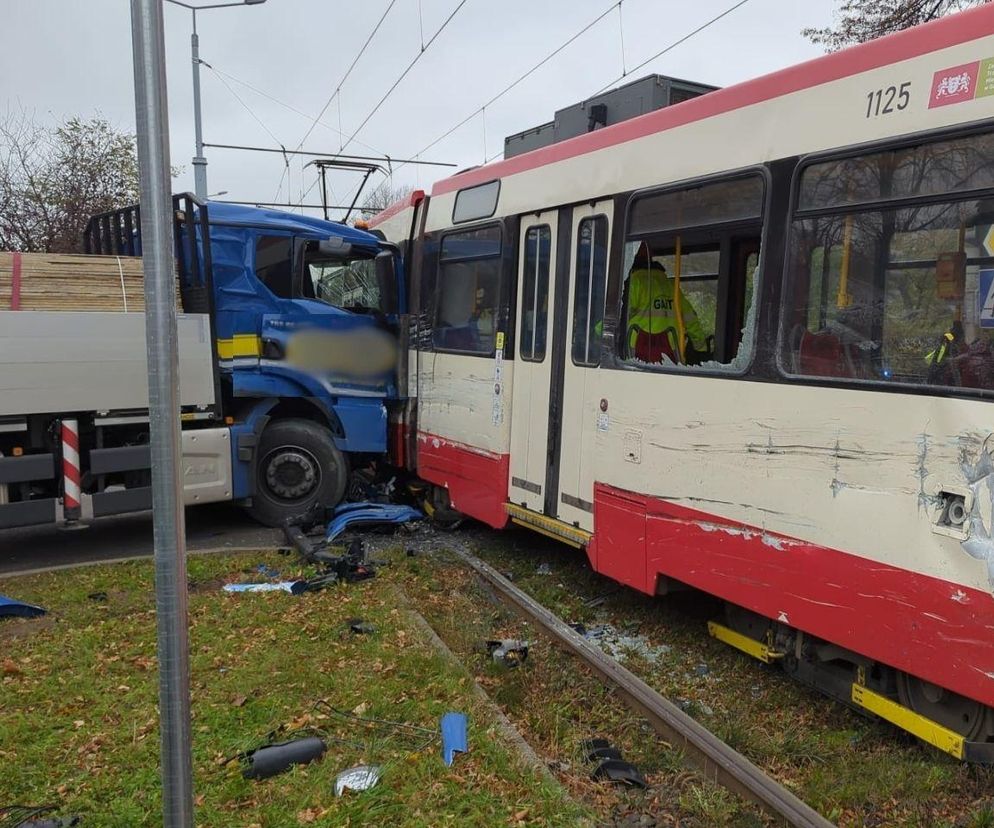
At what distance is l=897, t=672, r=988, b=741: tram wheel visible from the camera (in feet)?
11.0

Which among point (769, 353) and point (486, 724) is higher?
point (769, 353)

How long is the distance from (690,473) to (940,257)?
1.67 m

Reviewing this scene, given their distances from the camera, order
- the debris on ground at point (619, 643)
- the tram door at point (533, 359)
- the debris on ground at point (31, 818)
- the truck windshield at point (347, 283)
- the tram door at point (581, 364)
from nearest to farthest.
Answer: the debris on ground at point (31, 818) → the debris on ground at point (619, 643) → the tram door at point (581, 364) → the tram door at point (533, 359) → the truck windshield at point (347, 283)

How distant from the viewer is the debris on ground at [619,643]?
495 cm

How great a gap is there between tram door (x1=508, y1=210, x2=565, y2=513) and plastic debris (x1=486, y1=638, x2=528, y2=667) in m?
1.34

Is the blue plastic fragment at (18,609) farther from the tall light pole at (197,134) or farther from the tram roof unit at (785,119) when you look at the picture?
the tall light pole at (197,134)

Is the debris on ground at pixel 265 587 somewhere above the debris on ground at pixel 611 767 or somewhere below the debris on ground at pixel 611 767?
above

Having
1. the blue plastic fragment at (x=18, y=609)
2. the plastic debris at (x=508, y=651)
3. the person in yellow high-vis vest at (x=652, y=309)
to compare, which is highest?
the person in yellow high-vis vest at (x=652, y=309)

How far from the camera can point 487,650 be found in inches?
189

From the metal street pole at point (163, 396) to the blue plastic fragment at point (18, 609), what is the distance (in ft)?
12.2

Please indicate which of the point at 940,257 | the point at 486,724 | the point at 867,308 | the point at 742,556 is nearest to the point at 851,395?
the point at 867,308

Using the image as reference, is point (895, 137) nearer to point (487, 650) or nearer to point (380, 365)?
point (487, 650)

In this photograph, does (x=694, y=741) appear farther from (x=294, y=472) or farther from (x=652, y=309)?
(x=294, y=472)

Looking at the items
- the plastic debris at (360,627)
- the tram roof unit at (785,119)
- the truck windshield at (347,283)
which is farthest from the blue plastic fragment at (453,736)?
the truck windshield at (347,283)
